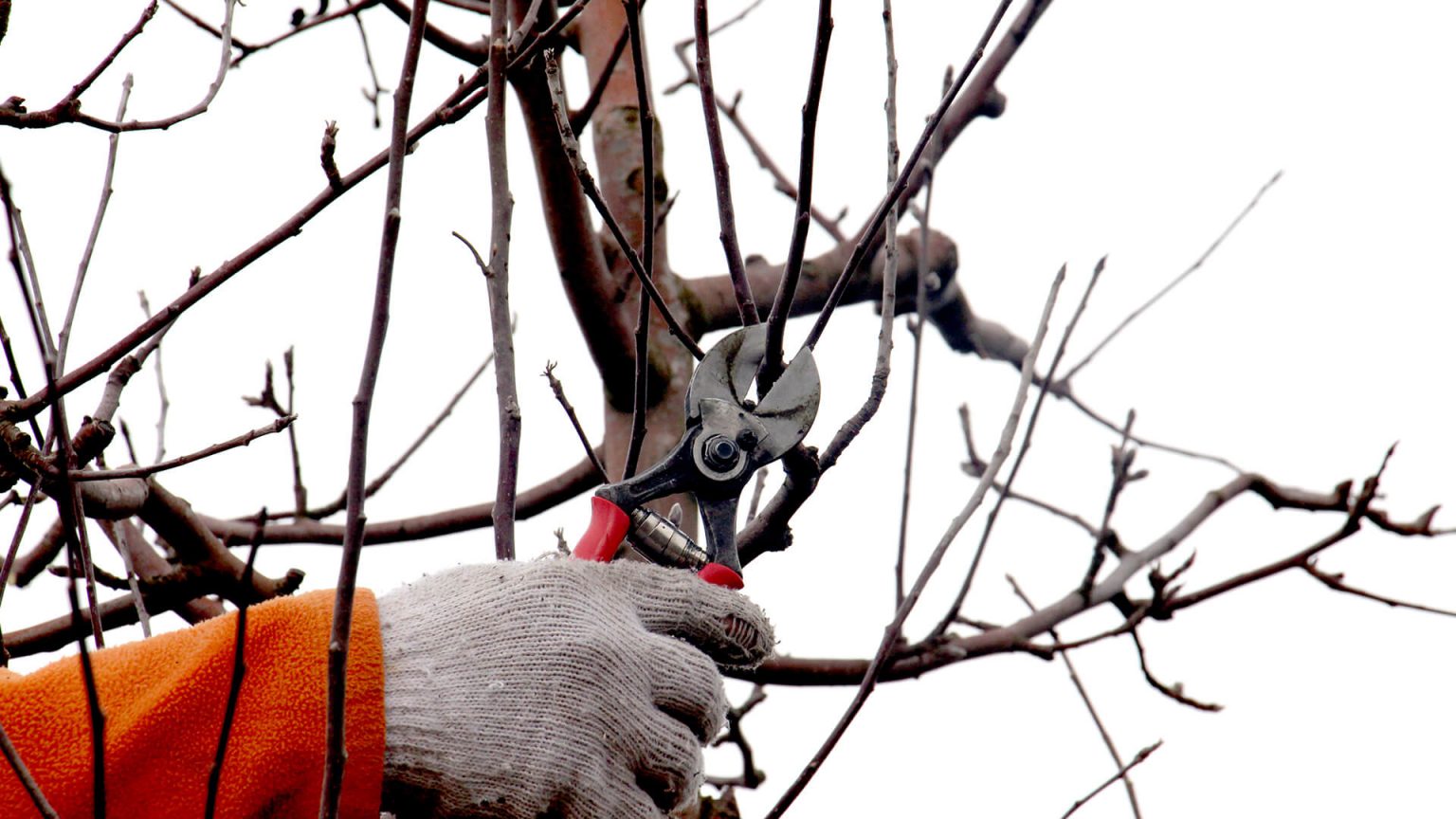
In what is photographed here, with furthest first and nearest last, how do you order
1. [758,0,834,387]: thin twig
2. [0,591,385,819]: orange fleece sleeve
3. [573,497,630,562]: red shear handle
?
[573,497,630,562]: red shear handle, [758,0,834,387]: thin twig, [0,591,385,819]: orange fleece sleeve

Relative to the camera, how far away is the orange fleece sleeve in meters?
1.40

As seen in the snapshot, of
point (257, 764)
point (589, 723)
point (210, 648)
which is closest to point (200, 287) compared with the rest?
point (210, 648)

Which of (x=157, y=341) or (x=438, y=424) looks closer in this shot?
(x=157, y=341)

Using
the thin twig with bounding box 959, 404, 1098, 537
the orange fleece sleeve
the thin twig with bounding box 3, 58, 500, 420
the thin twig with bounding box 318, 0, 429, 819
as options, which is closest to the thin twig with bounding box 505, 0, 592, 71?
the thin twig with bounding box 3, 58, 500, 420

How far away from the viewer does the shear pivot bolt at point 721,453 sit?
168 cm

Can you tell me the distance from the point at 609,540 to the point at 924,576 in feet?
1.58

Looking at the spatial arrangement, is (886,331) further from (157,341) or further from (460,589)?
(157,341)

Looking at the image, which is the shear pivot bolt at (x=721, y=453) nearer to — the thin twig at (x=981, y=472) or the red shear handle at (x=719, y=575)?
the red shear handle at (x=719, y=575)

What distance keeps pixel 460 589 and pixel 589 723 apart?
9.1 inches

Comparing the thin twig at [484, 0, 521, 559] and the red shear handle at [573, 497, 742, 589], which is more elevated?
the thin twig at [484, 0, 521, 559]

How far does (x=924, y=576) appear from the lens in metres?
1.85

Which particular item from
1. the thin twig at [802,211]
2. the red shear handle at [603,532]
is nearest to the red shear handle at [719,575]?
the red shear handle at [603,532]

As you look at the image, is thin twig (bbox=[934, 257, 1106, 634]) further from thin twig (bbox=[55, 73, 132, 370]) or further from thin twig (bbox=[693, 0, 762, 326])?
thin twig (bbox=[55, 73, 132, 370])

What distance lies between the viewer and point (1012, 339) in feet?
14.7
